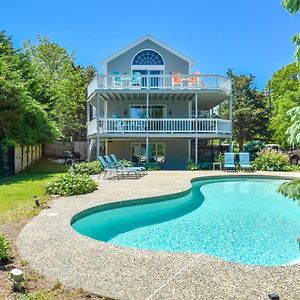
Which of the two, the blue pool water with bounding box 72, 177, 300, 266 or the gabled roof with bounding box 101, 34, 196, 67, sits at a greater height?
the gabled roof with bounding box 101, 34, 196, 67

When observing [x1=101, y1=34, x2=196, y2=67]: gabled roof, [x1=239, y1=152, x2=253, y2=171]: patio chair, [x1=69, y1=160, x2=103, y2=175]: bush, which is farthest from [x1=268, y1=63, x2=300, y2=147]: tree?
[x1=69, y1=160, x2=103, y2=175]: bush

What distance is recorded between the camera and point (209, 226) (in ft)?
32.3

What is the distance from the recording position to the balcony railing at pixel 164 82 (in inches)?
910

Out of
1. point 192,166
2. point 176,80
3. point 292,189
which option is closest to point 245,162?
point 192,166

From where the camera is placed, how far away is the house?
2312 centimetres

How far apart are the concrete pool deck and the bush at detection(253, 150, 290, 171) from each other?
58.2 ft

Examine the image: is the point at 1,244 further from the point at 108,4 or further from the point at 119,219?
the point at 108,4

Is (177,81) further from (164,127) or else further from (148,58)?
(148,58)

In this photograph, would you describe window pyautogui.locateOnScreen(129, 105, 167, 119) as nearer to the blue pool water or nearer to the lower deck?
the lower deck

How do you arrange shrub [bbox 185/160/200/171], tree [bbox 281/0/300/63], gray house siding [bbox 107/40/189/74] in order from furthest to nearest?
gray house siding [bbox 107/40/189/74]
shrub [bbox 185/160/200/171]
tree [bbox 281/0/300/63]

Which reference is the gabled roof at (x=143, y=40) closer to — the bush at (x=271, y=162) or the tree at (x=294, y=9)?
the bush at (x=271, y=162)

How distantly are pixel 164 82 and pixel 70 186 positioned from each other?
491 inches

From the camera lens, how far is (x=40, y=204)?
34.5 ft

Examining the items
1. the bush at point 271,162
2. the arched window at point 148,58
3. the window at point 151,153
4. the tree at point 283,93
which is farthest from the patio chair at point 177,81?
the tree at point 283,93
